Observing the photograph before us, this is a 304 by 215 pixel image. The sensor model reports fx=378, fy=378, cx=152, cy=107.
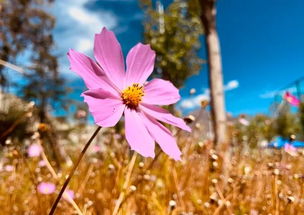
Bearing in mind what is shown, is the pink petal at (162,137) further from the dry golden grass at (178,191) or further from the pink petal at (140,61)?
the dry golden grass at (178,191)

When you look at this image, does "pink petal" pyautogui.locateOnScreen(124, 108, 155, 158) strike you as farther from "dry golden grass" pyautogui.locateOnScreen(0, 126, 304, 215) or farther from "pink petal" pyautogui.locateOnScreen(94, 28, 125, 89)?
"dry golden grass" pyautogui.locateOnScreen(0, 126, 304, 215)

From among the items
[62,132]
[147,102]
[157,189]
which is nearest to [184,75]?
[62,132]

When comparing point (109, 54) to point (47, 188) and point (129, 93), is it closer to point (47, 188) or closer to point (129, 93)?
point (129, 93)

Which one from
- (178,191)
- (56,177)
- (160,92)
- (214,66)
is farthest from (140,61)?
(214,66)

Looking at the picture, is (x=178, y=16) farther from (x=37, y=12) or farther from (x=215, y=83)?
(x=215, y=83)

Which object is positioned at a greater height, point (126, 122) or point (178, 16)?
point (178, 16)

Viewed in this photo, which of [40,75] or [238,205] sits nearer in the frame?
[238,205]
